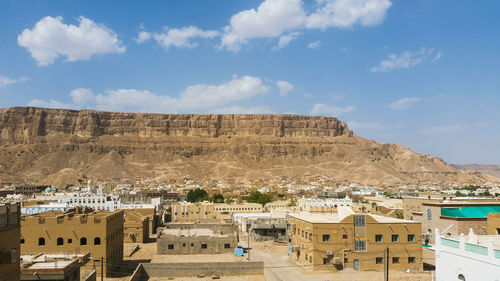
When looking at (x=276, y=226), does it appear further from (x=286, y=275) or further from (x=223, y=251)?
(x=286, y=275)

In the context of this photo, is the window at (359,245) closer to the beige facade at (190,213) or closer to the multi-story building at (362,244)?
the multi-story building at (362,244)

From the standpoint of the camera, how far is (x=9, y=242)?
14.9 metres

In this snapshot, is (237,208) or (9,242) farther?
(237,208)

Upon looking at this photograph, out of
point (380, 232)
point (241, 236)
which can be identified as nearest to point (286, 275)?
point (380, 232)

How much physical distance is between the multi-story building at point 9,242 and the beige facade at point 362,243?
22729 millimetres

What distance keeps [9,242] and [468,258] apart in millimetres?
16163

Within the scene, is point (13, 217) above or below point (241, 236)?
above

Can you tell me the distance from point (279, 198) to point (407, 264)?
3591 inches

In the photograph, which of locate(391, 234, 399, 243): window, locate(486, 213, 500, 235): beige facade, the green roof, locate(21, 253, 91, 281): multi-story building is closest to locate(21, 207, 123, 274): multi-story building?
locate(21, 253, 91, 281): multi-story building

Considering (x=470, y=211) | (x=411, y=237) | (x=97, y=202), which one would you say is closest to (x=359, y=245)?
(x=411, y=237)

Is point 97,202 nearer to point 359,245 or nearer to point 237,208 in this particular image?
point 237,208

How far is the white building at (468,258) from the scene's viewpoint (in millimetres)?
15961

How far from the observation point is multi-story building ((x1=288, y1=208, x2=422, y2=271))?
34.0 m

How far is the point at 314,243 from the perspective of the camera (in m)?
34.0
